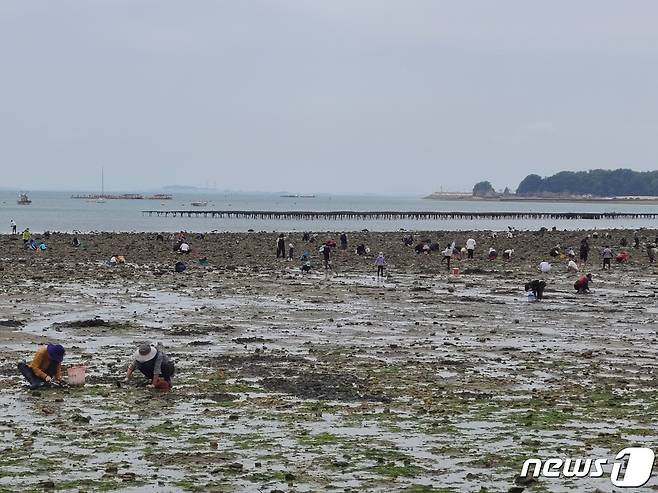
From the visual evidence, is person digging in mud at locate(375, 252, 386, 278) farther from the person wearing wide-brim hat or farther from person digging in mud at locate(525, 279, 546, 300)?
the person wearing wide-brim hat

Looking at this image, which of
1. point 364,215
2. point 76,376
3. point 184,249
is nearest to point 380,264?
point 184,249

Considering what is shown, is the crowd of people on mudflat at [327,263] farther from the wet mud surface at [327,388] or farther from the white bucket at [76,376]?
the wet mud surface at [327,388]

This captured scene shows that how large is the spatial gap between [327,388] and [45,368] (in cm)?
516

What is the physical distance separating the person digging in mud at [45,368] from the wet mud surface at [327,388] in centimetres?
33

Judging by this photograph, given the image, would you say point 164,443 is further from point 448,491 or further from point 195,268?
point 195,268

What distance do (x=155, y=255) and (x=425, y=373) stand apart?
39720 millimetres

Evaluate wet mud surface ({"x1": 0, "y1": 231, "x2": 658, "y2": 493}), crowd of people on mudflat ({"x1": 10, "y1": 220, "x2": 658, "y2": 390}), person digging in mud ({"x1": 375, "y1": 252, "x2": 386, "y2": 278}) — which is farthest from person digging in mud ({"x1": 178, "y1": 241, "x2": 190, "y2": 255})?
wet mud surface ({"x1": 0, "y1": 231, "x2": 658, "y2": 493})

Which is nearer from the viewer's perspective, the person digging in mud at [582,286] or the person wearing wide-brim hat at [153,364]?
the person wearing wide-brim hat at [153,364]

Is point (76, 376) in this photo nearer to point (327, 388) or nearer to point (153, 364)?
point (153, 364)

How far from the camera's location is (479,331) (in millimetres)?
28891

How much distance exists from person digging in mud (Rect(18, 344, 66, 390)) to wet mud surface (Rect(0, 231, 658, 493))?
0.33m

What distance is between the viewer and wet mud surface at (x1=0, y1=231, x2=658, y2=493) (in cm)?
1412

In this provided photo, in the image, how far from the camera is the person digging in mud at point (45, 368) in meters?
19.5

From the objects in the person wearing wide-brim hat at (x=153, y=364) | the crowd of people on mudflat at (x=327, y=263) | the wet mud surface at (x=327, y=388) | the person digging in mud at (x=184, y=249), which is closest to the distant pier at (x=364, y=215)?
the crowd of people on mudflat at (x=327, y=263)
